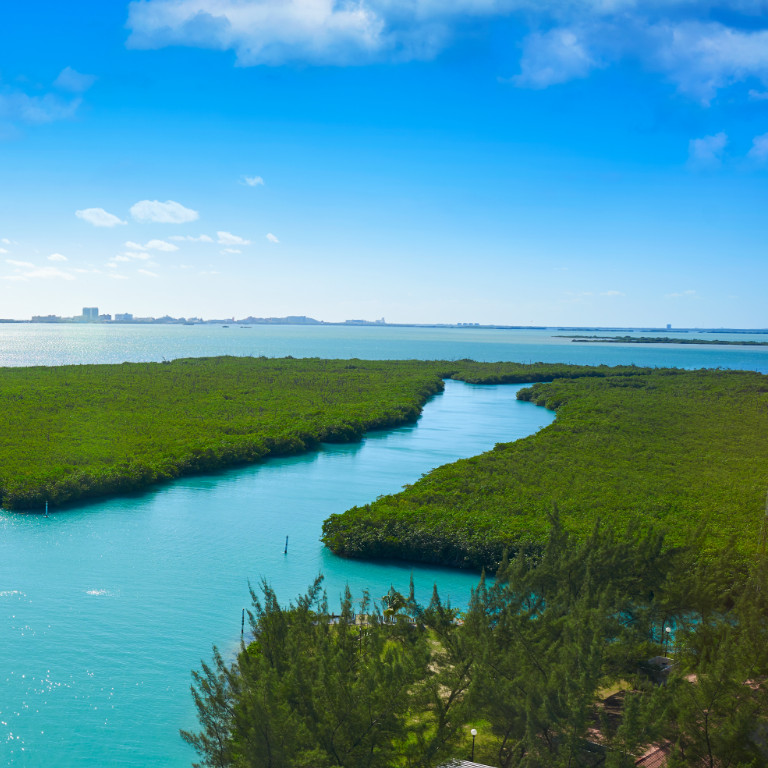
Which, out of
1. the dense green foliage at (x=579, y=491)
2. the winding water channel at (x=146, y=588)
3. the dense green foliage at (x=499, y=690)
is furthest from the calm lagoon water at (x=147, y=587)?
the dense green foliage at (x=499, y=690)

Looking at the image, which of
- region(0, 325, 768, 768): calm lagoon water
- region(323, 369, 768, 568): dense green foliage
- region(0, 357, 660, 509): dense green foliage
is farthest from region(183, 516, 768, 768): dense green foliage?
region(0, 357, 660, 509): dense green foliage

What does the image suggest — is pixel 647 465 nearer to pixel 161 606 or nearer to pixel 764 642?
pixel 764 642

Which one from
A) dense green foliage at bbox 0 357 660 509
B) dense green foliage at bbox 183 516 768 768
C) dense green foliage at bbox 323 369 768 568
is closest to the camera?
dense green foliage at bbox 183 516 768 768

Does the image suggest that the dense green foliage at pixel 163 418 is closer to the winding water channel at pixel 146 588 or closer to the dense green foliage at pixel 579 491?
the winding water channel at pixel 146 588

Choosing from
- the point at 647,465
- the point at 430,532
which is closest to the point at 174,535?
the point at 430,532

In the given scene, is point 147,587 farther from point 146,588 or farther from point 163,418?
point 163,418

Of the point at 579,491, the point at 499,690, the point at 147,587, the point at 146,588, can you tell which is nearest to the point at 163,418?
the point at 147,587

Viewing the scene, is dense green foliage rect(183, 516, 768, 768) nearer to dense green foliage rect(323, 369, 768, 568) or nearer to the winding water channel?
the winding water channel
